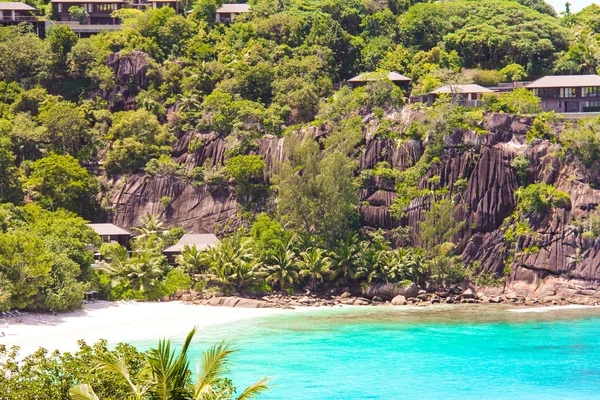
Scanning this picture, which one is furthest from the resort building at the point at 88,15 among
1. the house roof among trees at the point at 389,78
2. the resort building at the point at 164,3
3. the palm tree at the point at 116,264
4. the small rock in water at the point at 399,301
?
the small rock in water at the point at 399,301

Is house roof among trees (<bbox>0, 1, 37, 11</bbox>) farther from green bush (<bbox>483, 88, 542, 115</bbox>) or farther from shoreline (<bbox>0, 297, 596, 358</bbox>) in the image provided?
green bush (<bbox>483, 88, 542, 115</bbox>)

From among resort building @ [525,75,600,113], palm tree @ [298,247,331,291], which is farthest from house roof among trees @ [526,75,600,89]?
palm tree @ [298,247,331,291]

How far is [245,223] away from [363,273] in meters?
11.9

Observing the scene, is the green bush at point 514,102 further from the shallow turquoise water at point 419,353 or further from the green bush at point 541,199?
the shallow turquoise water at point 419,353

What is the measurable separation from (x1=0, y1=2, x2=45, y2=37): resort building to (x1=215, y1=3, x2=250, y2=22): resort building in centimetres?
1815

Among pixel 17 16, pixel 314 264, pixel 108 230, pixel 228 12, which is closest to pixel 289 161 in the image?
pixel 314 264

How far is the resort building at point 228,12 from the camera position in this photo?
100 m

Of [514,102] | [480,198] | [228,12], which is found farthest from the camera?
[228,12]

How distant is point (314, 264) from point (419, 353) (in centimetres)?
1775

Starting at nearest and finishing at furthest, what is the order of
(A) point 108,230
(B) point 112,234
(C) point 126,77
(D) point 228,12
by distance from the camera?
(B) point 112,234, (A) point 108,230, (C) point 126,77, (D) point 228,12

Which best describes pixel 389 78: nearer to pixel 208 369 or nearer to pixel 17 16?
pixel 17 16

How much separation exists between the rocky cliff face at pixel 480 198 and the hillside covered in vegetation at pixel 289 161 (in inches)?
4.9

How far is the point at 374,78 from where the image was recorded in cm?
8306

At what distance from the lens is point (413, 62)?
90500mm
